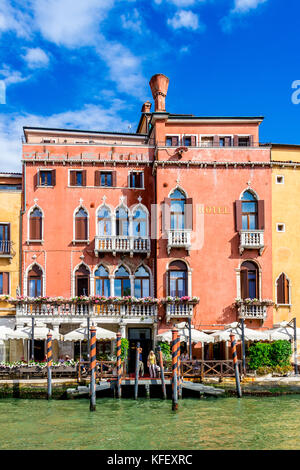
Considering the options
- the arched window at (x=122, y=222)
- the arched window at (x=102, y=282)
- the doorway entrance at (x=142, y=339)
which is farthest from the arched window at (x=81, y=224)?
the doorway entrance at (x=142, y=339)

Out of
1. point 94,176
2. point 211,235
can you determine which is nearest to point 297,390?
point 211,235

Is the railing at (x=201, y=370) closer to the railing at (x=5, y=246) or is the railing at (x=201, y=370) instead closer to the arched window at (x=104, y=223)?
the arched window at (x=104, y=223)

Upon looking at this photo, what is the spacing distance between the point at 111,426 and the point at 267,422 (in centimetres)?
478

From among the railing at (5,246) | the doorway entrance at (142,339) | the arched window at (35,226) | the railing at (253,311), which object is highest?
the arched window at (35,226)

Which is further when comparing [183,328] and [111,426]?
[183,328]

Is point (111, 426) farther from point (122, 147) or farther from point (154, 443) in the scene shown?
point (122, 147)

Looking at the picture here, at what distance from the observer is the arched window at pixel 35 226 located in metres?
32.4

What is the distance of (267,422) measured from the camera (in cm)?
1973

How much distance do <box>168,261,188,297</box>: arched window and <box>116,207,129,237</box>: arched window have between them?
2944mm

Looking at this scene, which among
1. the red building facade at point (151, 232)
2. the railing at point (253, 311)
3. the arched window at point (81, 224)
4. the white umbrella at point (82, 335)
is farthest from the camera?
the arched window at point (81, 224)

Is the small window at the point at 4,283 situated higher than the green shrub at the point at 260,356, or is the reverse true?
the small window at the point at 4,283

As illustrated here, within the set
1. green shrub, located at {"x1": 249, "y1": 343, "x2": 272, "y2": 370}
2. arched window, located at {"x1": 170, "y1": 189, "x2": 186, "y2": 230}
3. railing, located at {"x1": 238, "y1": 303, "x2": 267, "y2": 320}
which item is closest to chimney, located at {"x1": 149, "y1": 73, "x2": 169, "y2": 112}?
arched window, located at {"x1": 170, "y1": 189, "x2": 186, "y2": 230}

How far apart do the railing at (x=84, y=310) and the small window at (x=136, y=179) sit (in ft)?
20.5

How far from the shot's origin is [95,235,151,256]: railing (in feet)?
104
